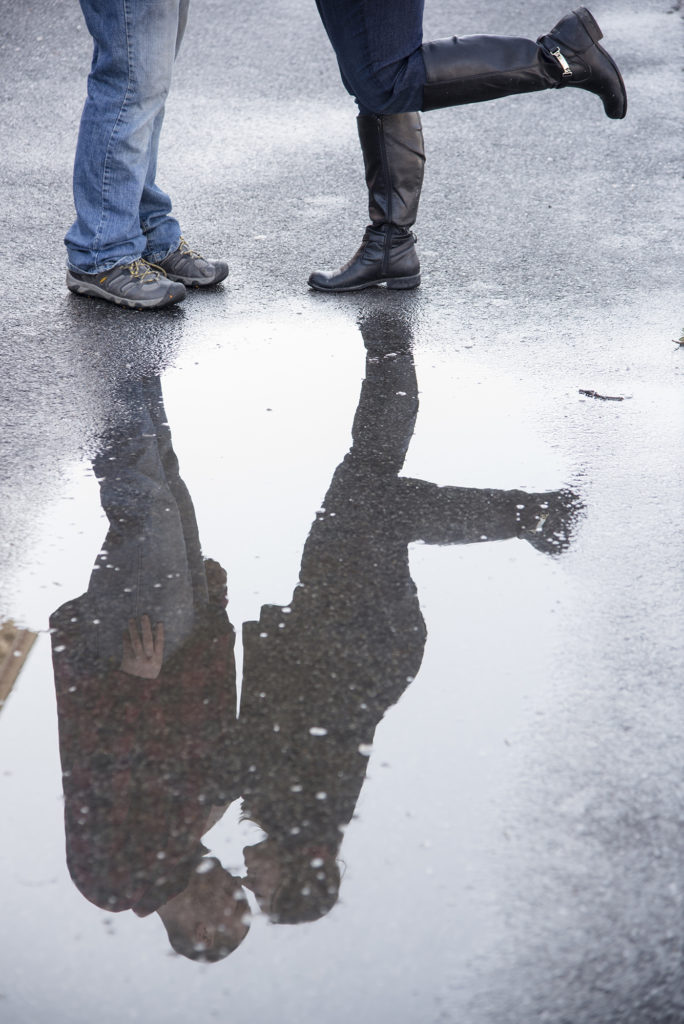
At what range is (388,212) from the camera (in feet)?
12.8

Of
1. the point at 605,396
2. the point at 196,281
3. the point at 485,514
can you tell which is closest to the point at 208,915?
the point at 485,514

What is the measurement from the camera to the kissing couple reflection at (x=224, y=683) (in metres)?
1.59

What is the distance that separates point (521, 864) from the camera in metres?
1.58

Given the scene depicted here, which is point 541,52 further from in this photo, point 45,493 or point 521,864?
point 521,864

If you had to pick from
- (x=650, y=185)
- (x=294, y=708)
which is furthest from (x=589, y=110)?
(x=294, y=708)

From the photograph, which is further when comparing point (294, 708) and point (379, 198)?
point (379, 198)

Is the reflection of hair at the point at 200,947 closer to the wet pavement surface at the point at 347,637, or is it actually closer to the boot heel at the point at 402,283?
the wet pavement surface at the point at 347,637

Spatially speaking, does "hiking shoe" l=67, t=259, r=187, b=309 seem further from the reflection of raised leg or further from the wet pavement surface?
the reflection of raised leg

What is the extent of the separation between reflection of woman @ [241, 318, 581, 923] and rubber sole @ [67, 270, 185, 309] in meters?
1.03

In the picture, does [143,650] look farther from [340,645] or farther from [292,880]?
[292,880]

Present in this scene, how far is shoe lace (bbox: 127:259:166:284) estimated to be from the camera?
12.2 ft

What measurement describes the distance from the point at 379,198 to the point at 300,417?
1326 millimetres

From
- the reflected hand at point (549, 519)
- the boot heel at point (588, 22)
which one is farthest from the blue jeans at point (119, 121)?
the reflected hand at point (549, 519)

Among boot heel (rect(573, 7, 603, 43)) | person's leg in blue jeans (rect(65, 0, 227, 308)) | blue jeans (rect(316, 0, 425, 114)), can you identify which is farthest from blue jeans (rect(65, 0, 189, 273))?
boot heel (rect(573, 7, 603, 43))
